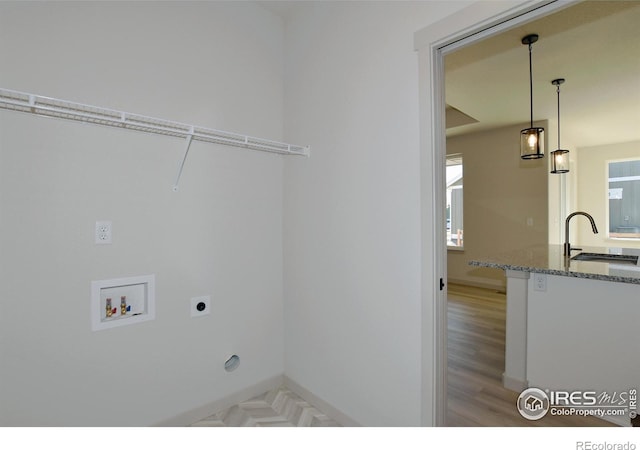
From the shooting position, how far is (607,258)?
2857mm

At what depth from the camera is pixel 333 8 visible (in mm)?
2061

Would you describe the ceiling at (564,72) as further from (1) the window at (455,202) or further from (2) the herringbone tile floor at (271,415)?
(2) the herringbone tile floor at (271,415)

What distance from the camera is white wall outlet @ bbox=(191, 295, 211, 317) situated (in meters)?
2.03

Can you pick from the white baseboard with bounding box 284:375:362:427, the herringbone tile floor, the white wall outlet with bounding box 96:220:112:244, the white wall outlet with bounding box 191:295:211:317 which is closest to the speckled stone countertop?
the white baseboard with bounding box 284:375:362:427

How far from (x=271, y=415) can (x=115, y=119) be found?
1.88 m

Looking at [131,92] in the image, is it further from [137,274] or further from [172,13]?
[137,274]

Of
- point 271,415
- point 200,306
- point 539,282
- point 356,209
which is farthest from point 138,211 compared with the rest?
point 539,282

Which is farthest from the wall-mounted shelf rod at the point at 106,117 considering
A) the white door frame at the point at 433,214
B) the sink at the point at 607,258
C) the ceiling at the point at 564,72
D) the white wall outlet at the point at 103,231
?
the sink at the point at 607,258

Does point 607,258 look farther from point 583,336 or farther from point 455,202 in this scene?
point 455,202

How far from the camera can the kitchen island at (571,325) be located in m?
1.99

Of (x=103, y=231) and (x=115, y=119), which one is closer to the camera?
(x=115, y=119)

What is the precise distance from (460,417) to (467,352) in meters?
1.09

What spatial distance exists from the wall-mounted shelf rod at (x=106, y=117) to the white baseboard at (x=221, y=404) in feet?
5.22

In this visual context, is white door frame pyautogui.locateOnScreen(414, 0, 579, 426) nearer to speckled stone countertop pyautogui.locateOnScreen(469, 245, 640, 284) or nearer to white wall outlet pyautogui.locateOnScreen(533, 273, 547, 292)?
speckled stone countertop pyautogui.locateOnScreen(469, 245, 640, 284)
